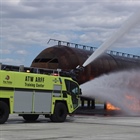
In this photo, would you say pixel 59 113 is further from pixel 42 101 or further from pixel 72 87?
pixel 72 87

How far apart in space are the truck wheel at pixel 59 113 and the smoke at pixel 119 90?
340 centimetres

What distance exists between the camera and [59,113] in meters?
21.5

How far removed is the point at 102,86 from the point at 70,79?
435 cm

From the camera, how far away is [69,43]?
29250mm

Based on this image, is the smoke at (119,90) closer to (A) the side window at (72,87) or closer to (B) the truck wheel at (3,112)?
(A) the side window at (72,87)

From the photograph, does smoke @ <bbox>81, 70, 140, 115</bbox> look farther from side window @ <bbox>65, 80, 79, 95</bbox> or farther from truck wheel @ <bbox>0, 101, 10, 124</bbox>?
truck wheel @ <bbox>0, 101, 10, 124</bbox>

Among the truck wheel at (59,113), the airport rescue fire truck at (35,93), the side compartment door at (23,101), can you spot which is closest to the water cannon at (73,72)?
the airport rescue fire truck at (35,93)

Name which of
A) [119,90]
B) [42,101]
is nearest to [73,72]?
[42,101]

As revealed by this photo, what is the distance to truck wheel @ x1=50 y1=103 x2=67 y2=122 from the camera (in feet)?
69.6

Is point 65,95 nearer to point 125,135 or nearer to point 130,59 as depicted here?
point 125,135

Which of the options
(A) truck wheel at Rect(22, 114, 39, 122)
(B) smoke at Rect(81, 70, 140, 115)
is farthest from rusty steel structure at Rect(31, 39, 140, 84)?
(A) truck wheel at Rect(22, 114, 39, 122)

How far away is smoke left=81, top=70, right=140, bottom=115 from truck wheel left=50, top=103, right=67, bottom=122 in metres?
3.40

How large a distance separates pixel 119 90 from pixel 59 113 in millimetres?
8086

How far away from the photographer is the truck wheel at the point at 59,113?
69.6 ft
